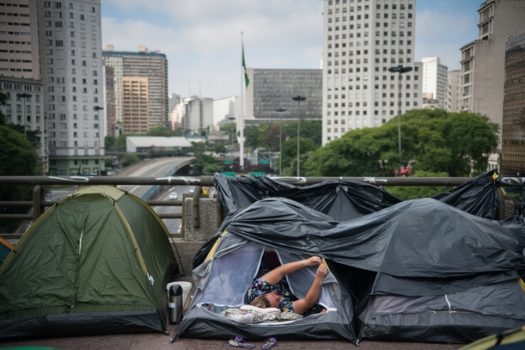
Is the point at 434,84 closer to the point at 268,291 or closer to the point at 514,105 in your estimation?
the point at 514,105

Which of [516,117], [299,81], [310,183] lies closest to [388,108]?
[299,81]

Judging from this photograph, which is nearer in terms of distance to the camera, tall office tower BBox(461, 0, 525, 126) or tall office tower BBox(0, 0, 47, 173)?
tall office tower BBox(0, 0, 47, 173)

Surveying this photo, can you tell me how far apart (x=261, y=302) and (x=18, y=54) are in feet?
33.5

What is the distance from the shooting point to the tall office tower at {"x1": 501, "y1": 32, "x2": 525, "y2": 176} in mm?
20031

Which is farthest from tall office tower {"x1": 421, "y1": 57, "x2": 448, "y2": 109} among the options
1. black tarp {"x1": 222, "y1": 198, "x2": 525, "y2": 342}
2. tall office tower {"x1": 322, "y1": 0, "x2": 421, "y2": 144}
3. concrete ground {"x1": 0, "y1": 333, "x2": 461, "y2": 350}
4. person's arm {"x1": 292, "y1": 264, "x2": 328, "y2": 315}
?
concrete ground {"x1": 0, "y1": 333, "x2": 461, "y2": 350}

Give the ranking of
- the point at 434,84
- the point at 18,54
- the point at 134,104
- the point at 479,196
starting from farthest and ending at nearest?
the point at 134,104 < the point at 434,84 < the point at 18,54 < the point at 479,196

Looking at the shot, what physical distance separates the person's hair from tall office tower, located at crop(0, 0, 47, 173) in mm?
9479

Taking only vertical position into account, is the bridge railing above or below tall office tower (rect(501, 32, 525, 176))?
below

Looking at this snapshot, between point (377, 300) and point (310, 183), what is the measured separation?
2174 mm

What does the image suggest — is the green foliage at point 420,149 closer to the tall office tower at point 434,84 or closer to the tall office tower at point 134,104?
the tall office tower at point 434,84

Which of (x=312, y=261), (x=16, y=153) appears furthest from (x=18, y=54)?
(x=312, y=261)

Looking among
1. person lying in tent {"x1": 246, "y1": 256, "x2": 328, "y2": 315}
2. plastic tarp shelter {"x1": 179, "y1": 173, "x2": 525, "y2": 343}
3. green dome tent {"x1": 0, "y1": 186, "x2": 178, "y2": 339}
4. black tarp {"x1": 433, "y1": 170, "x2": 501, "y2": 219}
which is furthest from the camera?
black tarp {"x1": 433, "y1": 170, "x2": 501, "y2": 219}

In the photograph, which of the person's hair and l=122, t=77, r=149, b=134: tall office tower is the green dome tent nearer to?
the person's hair

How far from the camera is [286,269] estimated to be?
4695 millimetres
